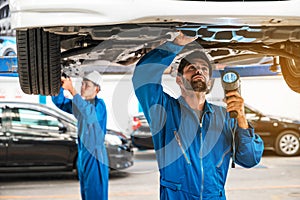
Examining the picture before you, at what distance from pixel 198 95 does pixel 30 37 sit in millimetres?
932

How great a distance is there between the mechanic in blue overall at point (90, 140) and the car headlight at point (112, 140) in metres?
2.53

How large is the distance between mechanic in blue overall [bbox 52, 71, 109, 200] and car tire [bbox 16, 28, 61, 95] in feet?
6.84

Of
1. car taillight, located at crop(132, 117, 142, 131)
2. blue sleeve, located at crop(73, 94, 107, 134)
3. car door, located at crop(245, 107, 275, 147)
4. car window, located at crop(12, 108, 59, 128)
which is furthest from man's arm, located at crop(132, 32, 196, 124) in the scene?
car door, located at crop(245, 107, 275, 147)

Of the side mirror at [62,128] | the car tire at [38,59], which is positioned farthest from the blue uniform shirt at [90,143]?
the side mirror at [62,128]

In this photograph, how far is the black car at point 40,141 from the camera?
25.7 ft

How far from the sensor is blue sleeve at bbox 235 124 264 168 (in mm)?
3055

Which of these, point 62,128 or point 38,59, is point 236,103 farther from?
point 62,128

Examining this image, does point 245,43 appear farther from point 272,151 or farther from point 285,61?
point 272,151

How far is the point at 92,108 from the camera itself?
5.37m

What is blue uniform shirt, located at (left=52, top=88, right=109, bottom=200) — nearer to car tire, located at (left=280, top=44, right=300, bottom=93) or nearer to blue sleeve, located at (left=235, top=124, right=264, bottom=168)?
car tire, located at (left=280, top=44, right=300, bottom=93)

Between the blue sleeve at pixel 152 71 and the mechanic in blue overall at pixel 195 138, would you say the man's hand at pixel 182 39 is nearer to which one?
the blue sleeve at pixel 152 71

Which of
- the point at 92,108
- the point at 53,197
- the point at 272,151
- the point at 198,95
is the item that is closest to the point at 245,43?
the point at 198,95

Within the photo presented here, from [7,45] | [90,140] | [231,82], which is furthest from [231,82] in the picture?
A: [7,45]

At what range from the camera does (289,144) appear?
10.8 m
